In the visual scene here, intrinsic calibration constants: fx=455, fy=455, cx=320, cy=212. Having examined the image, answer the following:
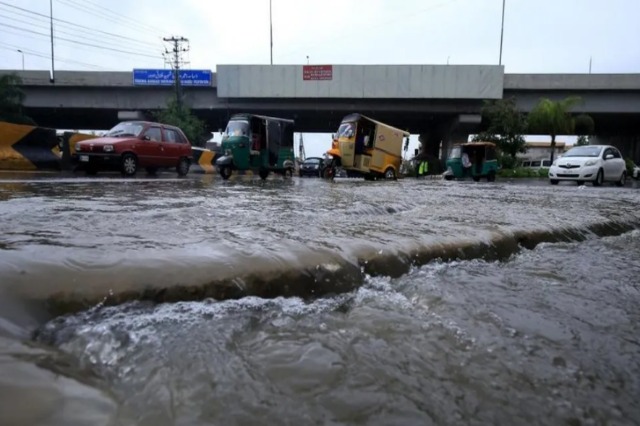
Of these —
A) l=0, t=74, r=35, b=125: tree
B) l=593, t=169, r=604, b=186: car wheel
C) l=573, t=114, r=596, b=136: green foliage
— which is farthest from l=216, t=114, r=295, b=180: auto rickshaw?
l=573, t=114, r=596, b=136: green foliage

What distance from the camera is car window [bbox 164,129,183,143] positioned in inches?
573

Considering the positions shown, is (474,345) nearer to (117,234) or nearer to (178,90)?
(117,234)

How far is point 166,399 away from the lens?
1.36 m

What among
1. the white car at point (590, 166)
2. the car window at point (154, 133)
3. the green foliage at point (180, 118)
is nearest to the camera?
the car window at point (154, 133)

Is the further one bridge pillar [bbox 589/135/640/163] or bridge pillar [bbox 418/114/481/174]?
bridge pillar [bbox 589/135/640/163]

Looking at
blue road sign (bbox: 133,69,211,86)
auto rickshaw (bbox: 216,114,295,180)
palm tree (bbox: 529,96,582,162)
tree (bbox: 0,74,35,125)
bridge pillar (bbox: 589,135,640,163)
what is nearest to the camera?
auto rickshaw (bbox: 216,114,295,180)

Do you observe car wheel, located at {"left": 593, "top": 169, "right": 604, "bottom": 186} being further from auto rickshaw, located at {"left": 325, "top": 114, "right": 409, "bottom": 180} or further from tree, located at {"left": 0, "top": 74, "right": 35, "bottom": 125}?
tree, located at {"left": 0, "top": 74, "right": 35, "bottom": 125}

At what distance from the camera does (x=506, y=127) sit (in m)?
29.4

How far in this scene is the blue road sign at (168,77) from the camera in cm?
3362

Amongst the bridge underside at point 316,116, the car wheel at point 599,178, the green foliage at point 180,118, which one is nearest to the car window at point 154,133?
the car wheel at point 599,178

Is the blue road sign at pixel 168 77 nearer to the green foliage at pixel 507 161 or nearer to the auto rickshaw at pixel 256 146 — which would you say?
the auto rickshaw at pixel 256 146

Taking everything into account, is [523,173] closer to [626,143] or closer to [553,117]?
[553,117]

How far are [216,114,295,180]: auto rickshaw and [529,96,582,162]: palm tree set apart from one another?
1931 centimetres

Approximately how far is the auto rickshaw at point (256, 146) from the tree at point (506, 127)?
663 inches
